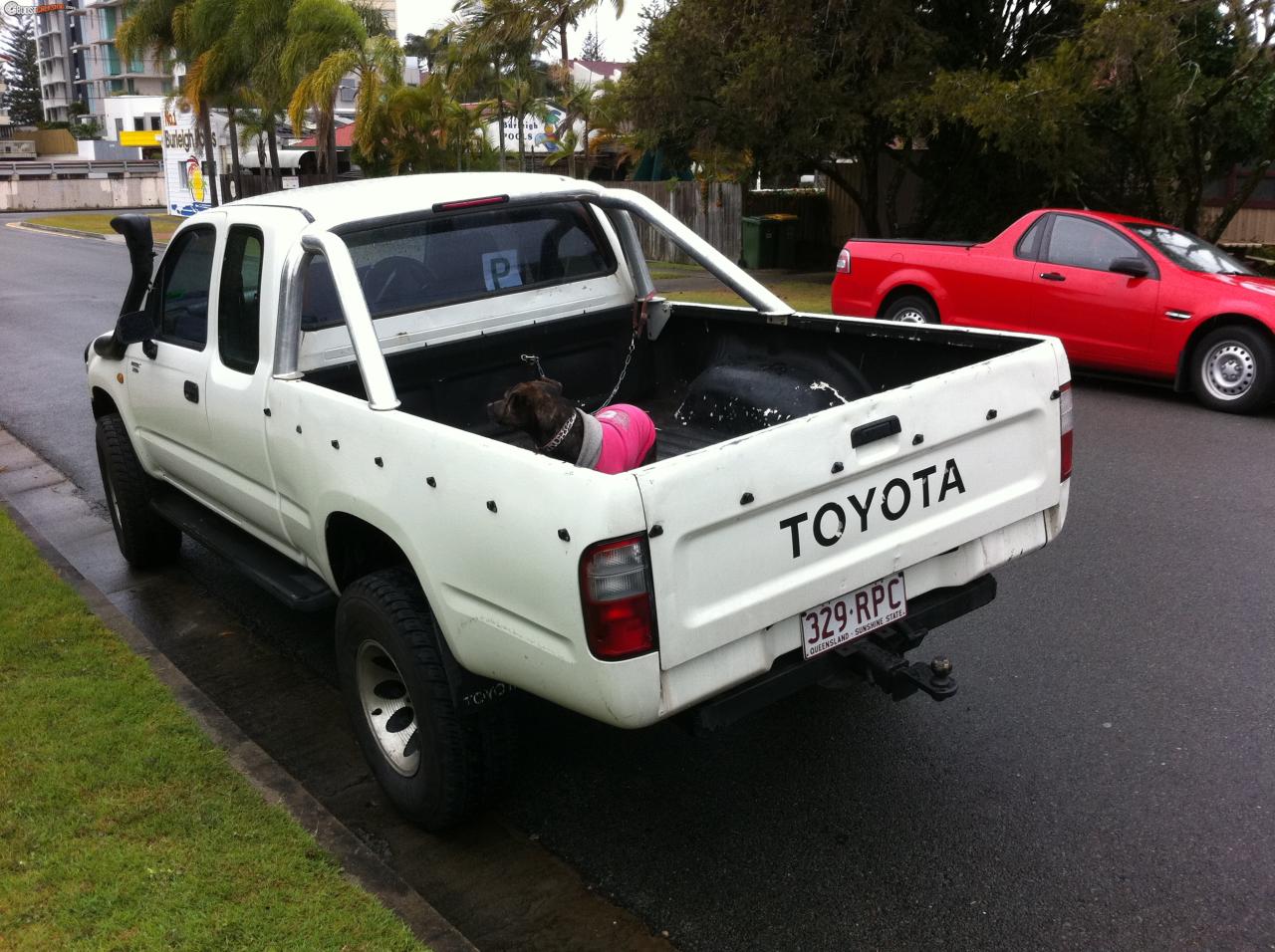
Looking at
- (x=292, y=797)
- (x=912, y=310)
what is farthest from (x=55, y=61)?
(x=292, y=797)

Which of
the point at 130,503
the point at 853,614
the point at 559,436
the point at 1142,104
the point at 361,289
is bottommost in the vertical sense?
the point at 130,503

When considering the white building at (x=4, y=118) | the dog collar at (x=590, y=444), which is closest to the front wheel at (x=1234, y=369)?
the dog collar at (x=590, y=444)

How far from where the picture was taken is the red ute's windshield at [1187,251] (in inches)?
384

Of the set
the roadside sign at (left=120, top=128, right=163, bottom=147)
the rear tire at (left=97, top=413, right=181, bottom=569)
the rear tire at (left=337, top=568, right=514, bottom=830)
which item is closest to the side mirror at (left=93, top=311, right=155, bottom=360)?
the rear tire at (left=97, top=413, right=181, bottom=569)

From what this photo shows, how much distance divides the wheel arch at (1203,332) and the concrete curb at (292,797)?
8.07m

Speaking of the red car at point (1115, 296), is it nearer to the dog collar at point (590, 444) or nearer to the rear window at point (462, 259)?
the rear window at point (462, 259)

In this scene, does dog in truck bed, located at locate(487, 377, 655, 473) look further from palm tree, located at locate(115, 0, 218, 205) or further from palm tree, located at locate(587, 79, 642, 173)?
palm tree, located at locate(115, 0, 218, 205)

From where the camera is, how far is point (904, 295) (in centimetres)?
1159

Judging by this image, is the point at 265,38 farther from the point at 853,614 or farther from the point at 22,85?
the point at 22,85

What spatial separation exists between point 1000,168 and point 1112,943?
17.6 m

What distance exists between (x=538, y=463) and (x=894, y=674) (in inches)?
51.3

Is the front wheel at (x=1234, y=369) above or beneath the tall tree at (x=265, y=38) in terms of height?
beneath

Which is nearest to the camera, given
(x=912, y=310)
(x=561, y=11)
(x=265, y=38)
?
(x=912, y=310)

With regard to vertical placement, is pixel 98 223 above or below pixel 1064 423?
above
